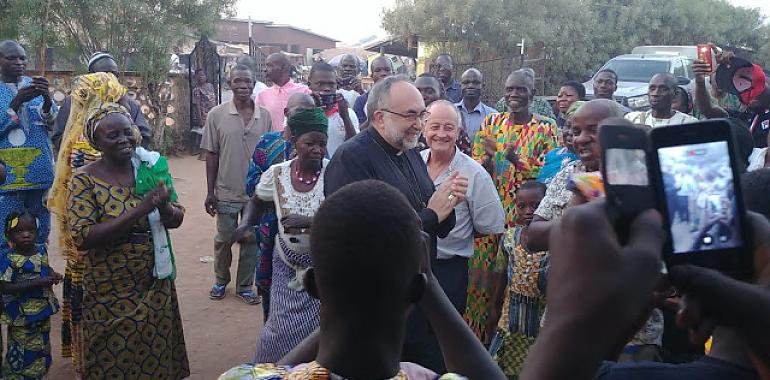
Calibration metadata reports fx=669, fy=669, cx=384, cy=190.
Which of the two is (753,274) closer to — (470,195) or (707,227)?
(707,227)

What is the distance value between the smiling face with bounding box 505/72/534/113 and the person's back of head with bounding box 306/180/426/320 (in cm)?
443

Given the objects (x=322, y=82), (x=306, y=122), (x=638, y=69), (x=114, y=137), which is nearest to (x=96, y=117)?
(x=114, y=137)

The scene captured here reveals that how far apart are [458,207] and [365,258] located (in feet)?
8.64

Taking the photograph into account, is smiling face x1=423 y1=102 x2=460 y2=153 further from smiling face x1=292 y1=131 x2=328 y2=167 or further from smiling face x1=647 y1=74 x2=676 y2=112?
smiling face x1=647 y1=74 x2=676 y2=112

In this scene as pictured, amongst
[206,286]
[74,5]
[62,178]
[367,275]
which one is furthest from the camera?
[74,5]

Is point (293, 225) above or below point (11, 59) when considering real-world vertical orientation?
below

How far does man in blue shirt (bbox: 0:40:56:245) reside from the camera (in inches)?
203

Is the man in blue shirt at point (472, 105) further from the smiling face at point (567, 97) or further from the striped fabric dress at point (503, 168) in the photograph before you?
the striped fabric dress at point (503, 168)

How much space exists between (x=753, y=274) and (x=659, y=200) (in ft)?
0.86

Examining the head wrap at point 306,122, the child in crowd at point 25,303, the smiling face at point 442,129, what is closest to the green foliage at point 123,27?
the child in crowd at point 25,303

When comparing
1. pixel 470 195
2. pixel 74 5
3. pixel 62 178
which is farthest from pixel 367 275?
pixel 74 5

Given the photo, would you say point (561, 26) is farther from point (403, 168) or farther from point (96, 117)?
point (96, 117)

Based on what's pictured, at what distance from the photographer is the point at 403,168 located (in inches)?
139

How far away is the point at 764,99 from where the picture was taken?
5.79 meters
